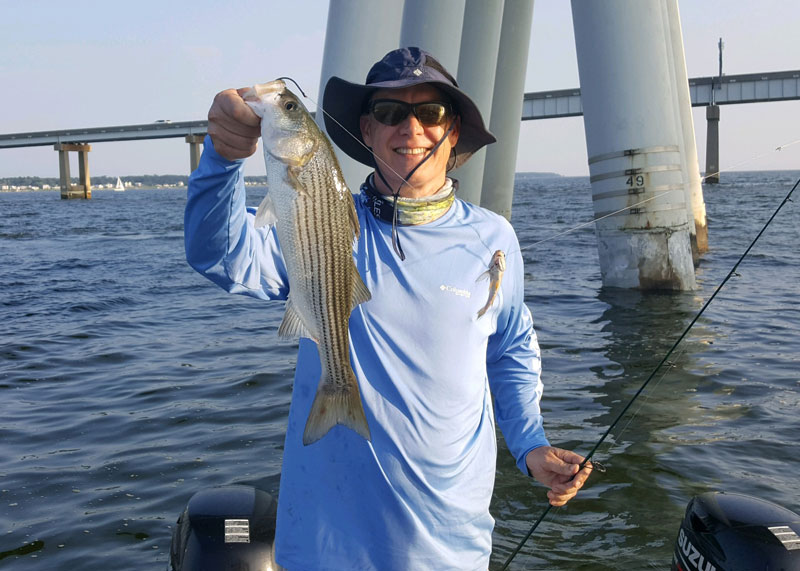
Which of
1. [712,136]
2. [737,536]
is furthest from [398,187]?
[712,136]

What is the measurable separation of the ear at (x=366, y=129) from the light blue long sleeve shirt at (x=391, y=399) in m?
0.42

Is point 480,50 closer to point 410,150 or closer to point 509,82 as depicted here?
point 509,82

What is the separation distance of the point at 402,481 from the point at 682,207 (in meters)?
12.8

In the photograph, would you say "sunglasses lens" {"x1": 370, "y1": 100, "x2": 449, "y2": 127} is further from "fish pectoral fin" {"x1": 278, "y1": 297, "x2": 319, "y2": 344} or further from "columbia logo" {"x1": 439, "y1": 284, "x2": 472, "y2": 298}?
"fish pectoral fin" {"x1": 278, "y1": 297, "x2": 319, "y2": 344}

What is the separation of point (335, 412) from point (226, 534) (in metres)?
1.62

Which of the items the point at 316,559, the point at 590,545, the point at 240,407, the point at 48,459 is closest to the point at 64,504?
the point at 48,459

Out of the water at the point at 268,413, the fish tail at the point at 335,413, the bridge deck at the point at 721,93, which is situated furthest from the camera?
the bridge deck at the point at 721,93

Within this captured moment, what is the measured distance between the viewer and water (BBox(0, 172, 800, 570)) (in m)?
6.22

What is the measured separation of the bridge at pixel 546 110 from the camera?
7688 cm

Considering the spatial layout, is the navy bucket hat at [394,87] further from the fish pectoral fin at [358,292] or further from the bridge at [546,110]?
the bridge at [546,110]

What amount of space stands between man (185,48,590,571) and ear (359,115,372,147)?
116 millimetres

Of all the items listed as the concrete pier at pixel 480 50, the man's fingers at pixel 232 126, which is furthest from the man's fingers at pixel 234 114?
the concrete pier at pixel 480 50

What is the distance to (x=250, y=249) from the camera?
105 inches

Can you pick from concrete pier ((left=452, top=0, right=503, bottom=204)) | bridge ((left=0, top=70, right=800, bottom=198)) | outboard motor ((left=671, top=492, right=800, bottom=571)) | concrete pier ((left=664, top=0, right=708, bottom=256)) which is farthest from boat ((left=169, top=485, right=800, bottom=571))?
bridge ((left=0, top=70, right=800, bottom=198))
